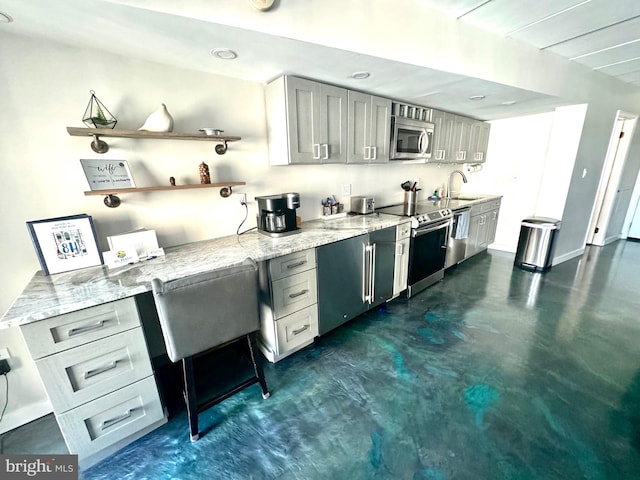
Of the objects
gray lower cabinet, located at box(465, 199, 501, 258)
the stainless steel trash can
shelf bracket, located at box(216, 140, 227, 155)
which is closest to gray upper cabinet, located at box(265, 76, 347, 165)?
shelf bracket, located at box(216, 140, 227, 155)

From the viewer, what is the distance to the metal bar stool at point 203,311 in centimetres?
124

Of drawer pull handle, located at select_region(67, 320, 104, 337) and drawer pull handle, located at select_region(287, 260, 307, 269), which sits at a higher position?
drawer pull handle, located at select_region(287, 260, 307, 269)

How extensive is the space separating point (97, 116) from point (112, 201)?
0.50m

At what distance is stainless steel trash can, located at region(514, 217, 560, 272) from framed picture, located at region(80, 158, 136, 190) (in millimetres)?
4522

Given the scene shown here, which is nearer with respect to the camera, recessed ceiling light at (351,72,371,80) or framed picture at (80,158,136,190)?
framed picture at (80,158,136,190)

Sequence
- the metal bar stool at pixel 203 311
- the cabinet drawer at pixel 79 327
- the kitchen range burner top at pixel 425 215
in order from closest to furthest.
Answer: the cabinet drawer at pixel 79 327 → the metal bar stool at pixel 203 311 → the kitchen range burner top at pixel 425 215

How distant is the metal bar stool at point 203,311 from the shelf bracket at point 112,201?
2.91 ft

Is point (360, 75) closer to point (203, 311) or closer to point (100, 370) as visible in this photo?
point (203, 311)

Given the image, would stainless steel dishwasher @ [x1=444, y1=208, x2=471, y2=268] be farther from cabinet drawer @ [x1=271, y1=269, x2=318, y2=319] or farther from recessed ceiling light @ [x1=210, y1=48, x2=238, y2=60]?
recessed ceiling light @ [x1=210, y1=48, x2=238, y2=60]

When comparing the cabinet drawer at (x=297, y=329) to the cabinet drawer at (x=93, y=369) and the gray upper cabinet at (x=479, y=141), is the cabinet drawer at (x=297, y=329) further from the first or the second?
the gray upper cabinet at (x=479, y=141)

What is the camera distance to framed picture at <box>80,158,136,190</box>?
61.4 inches

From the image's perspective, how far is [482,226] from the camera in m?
3.96

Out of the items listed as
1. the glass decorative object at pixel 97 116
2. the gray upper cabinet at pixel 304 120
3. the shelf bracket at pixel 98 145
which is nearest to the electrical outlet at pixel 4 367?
the shelf bracket at pixel 98 145

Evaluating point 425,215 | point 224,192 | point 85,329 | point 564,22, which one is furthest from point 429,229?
point 85,329
